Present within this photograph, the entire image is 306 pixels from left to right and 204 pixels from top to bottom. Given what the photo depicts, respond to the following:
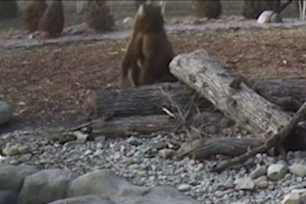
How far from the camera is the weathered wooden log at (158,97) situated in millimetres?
6051

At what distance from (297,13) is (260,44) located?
5766mm

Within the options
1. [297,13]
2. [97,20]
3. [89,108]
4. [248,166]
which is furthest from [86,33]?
[248,166]

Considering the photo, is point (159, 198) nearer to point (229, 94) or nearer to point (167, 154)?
point (167, 154)

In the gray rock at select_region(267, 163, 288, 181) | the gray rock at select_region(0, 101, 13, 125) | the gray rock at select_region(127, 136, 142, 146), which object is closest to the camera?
the gray rock at select_region(267, 163, 288, 181)

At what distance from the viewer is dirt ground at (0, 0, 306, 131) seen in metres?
7.34

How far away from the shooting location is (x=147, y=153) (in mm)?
5520

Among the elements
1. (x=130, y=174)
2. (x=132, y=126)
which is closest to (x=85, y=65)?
(x=132, y=126)

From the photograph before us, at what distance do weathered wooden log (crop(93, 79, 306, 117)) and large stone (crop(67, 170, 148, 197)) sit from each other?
1.72m

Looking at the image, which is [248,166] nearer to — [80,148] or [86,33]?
[80,148]

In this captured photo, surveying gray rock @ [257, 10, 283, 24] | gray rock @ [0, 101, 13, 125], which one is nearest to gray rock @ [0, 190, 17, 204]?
gray rock @ [0, 101, 13, 125]

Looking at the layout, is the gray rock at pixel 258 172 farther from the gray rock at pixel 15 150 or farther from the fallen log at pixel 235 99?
the gray rock at pixel 15 150

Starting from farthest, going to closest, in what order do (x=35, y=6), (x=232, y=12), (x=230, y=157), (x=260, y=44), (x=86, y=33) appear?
1. (x=232, y=12)
2. (x=35, y=6)
3. (x=86, y=33)
4. (x=260, y=44)
5. (x=230, y=157)

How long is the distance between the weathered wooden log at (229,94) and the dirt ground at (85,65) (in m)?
1.06

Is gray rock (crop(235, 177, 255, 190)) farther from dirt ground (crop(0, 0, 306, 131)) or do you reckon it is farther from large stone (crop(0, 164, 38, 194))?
dirt ground (crop(0, 0, 306, 131))
